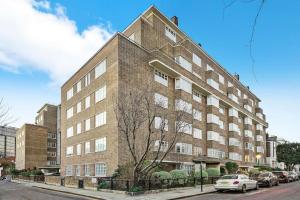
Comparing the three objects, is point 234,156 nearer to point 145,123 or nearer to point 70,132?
point 70,132

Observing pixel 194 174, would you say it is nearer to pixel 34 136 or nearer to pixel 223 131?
pixel 223 131

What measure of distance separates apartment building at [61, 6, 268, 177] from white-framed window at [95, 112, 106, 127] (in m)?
0.11

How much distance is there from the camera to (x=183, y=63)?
48.0 metres

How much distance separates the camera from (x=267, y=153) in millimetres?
91812

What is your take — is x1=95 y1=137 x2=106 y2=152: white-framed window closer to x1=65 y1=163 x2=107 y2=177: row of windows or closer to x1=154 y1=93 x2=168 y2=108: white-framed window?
x1=65 y1=163 x2=107 y2=177: row of windows

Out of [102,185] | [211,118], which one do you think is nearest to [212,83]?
[211,118]

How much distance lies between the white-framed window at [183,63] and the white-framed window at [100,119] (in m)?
12.7

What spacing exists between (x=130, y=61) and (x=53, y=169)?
6027cm

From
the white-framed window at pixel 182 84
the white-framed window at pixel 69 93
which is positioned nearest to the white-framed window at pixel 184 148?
the white-framed window at pixel 182 84

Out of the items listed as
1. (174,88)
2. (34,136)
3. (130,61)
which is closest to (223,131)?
(174,88)

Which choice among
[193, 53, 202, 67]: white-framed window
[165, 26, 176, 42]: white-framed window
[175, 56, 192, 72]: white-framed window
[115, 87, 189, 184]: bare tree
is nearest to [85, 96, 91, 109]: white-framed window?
[115, 87, 189, 184]: bare tree

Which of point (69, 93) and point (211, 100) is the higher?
point (69, 93)

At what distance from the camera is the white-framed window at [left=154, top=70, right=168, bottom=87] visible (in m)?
42.9

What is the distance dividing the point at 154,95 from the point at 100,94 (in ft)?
20.9
